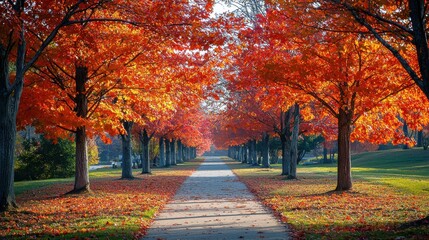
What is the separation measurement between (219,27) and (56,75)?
7.59 meters

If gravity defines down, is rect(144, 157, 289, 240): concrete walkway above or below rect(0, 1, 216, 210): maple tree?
below

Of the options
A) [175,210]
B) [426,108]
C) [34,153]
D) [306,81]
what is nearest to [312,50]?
[306,81]

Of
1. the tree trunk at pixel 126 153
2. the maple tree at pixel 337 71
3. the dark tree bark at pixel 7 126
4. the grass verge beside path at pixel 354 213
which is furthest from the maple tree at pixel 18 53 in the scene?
the tree trunk at pixel 126 153

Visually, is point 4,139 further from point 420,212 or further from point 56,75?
point 420,212

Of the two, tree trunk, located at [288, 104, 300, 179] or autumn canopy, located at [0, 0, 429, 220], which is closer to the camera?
autumn canopy, located at [0, 0, 429, 220]

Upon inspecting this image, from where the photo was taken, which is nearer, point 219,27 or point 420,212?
point 420,212

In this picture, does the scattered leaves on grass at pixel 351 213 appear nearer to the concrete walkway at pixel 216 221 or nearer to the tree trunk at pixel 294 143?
the concrete walkway at pixel 216 221

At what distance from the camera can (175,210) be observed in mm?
12828

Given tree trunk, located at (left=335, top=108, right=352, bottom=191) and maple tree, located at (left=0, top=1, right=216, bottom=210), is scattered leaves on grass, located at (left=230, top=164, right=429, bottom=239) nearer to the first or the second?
tree trunk, located at (left=335, top=108, right=352, bottom=191)

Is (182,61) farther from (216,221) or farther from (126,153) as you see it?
(126,153)

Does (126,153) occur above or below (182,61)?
below

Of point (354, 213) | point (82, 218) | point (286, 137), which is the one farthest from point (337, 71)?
point (286, 137)

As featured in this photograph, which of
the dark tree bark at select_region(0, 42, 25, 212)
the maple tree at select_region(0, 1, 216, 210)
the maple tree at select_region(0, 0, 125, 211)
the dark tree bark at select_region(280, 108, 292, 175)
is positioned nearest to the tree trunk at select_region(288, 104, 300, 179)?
the dark tree bark at select_region(280, 108, 292, 175)

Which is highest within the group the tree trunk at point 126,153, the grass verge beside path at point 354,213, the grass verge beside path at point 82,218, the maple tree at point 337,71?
the maple tree at point 337,71
